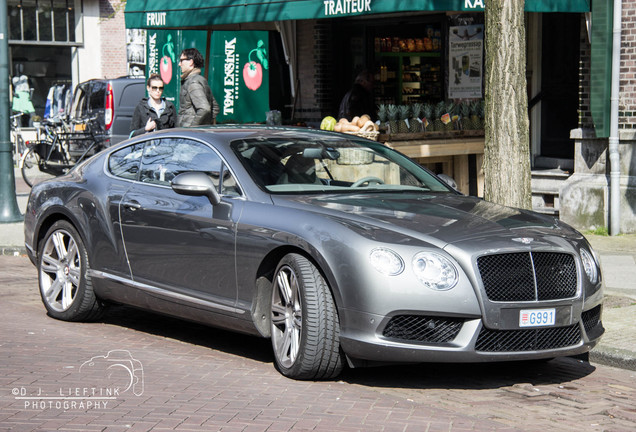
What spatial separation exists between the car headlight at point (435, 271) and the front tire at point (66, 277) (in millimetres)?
3080

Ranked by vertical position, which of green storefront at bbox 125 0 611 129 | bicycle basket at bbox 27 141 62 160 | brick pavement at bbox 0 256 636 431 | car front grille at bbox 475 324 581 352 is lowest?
brick pavement at bbox 0 256 636 431

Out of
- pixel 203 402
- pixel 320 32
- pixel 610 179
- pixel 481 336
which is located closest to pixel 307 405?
pixel 203 402

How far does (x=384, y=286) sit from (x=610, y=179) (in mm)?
7974

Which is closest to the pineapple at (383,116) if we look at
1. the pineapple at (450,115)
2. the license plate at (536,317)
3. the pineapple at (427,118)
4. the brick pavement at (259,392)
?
the pineapple at (427,118)

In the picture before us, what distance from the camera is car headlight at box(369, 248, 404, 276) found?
568 centimetres

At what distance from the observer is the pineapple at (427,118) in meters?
13.4

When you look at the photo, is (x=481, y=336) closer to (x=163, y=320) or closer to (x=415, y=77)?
(x=163, y=320)

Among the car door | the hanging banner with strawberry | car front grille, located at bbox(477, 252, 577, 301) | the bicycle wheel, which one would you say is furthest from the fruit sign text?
car front grille, located at bbox(477, 252, 577, 301)

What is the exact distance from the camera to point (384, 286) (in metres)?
5.66

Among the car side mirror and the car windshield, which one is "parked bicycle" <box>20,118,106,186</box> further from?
the car side mirror

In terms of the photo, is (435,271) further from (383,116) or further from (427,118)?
(427,118)

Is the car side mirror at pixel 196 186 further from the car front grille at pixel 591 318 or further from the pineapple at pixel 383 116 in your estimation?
the pineapple at pixel 383 116
